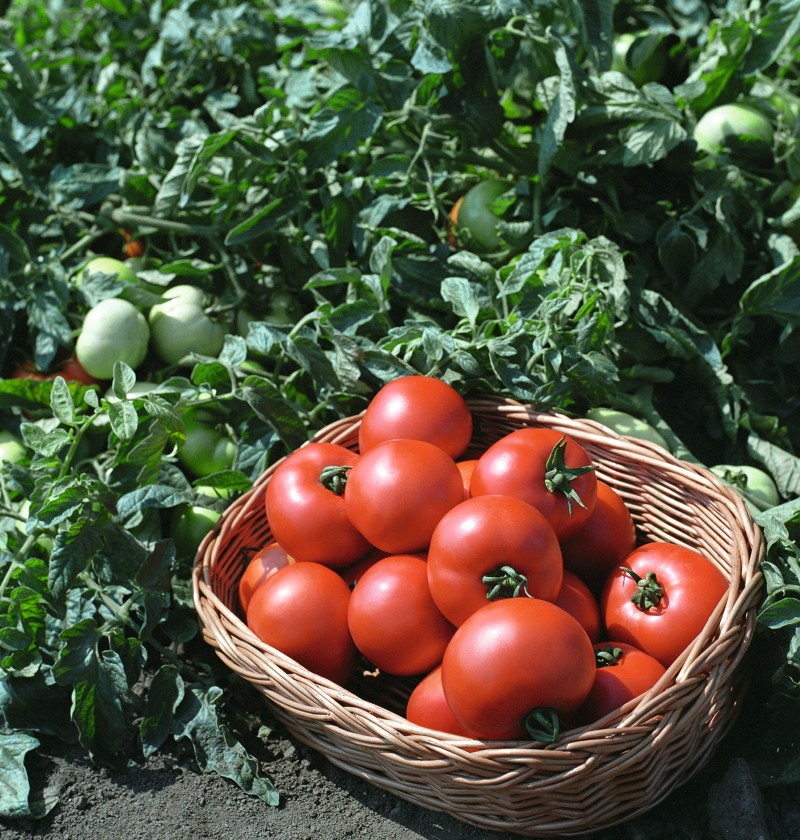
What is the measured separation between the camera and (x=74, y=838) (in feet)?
4.55

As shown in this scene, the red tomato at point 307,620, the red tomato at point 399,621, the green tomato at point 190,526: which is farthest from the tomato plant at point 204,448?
the red tomato at point 399,621

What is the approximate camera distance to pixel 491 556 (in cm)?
125

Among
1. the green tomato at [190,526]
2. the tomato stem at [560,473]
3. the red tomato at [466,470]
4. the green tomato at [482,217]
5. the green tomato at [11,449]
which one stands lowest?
the green tomato at [190,526]

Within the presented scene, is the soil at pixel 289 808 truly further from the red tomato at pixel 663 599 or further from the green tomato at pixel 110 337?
the green tomato at pixel 110 337

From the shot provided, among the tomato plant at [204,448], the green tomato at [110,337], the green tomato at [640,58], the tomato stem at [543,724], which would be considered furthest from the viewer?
the green tomato at [640,58]

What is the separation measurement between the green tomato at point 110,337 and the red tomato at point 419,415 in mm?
636

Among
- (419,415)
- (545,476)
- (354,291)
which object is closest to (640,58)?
(354,291)

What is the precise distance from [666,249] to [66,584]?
134 cm

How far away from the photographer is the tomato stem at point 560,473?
136 centimetres

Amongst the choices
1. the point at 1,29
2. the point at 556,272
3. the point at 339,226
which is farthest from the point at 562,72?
the point at 1,29

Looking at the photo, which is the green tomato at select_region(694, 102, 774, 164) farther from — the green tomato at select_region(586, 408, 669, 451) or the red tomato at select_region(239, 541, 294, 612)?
the red tomato at select_region(239, 541, 294, 612)

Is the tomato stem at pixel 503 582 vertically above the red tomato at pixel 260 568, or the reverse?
the tomato stem at pixel 503 582

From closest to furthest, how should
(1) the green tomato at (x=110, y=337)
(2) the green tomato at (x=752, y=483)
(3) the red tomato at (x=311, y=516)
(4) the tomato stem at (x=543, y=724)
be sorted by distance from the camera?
(4) the tomato stem at (x=543, y=724), (3) the red tomato at (x=311, y=516), (2) the green tomato at (x=752, y=483), (1) the green tomato at (x=110, y=337)

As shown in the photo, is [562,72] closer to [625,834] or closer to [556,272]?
[556,272]
